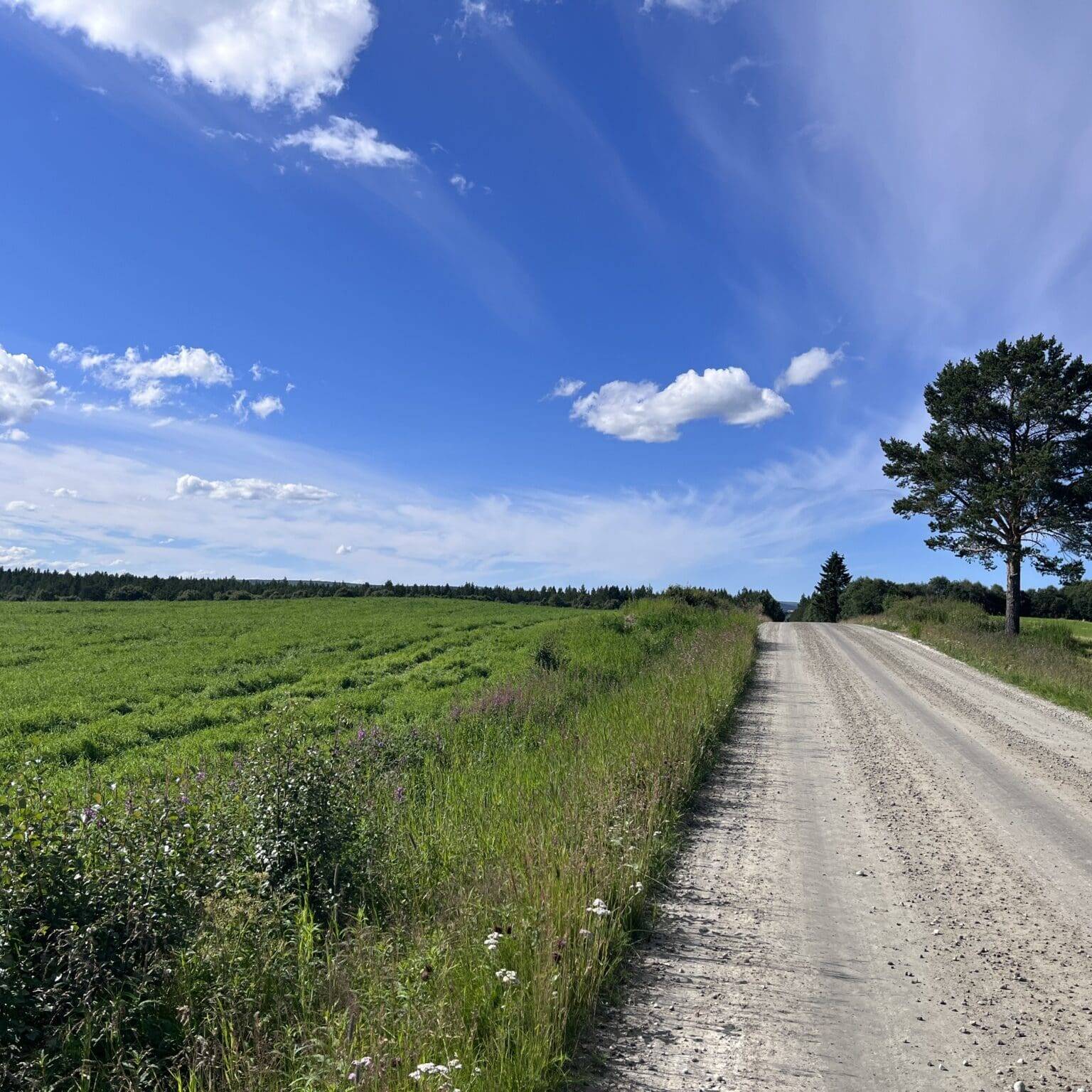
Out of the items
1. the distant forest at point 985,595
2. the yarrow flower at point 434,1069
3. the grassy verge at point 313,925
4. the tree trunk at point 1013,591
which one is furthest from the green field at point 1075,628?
the yarrow flower at point 434,1069

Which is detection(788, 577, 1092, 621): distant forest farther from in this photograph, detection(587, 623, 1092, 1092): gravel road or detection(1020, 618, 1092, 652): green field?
detection(587, 623, 1092, 1092): gravel road

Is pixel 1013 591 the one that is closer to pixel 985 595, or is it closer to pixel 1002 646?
pixel 1002 646

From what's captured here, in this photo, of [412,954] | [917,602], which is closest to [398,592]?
[917,602]

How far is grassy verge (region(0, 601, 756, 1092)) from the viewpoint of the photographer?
3.00m

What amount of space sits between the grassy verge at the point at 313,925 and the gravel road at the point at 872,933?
433 millimetres

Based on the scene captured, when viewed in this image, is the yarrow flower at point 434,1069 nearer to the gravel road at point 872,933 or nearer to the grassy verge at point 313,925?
the grassy verge at point 313,925

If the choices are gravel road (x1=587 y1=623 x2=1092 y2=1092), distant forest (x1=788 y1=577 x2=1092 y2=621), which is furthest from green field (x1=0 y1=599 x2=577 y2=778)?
distant forest (x1=788 y1=577 x2=1092 y2=621)

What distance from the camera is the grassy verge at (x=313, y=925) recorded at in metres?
3.00

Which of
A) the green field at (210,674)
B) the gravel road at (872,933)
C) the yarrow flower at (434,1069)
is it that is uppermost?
the yarrow flower at (434,1069)

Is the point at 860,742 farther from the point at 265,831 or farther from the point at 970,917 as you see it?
the point at 265,831

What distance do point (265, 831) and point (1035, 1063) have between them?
4.53 m

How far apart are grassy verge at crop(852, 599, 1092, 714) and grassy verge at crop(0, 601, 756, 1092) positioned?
12345 millimetres

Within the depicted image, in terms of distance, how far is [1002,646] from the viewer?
21.6m

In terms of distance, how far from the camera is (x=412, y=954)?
377 centimetres
